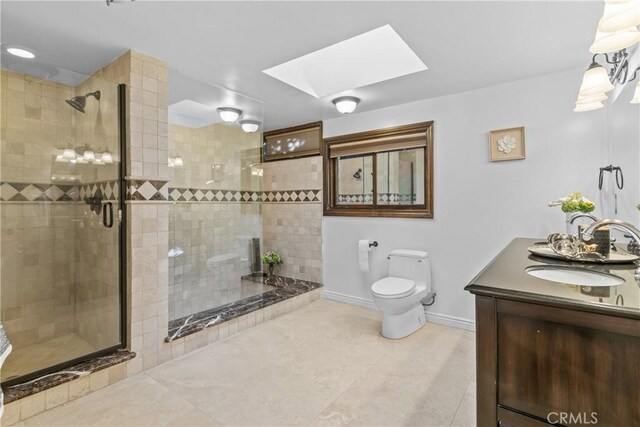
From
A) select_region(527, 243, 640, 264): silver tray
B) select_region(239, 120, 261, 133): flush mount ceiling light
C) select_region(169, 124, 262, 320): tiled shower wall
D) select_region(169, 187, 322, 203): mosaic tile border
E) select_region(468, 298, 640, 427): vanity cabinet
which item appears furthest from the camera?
select_region(239, 120, 261, 133): flush mount ceiling light

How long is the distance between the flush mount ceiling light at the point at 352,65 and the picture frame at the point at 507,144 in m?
0.91

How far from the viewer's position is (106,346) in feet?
7.04

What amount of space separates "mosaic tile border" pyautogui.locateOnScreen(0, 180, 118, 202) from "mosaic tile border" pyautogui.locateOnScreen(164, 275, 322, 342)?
114cm

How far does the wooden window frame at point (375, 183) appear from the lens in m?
3.03

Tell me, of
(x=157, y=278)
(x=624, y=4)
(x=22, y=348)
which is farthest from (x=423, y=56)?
(x=22, y=348)

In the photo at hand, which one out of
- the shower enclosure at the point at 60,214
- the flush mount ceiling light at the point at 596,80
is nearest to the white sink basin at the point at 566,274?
the flush mount ceiling light at the point at 596,80

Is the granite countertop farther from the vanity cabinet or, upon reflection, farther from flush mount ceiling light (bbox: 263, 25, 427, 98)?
flush mount ceiling light (bbox: 263, 25, 427, 98)

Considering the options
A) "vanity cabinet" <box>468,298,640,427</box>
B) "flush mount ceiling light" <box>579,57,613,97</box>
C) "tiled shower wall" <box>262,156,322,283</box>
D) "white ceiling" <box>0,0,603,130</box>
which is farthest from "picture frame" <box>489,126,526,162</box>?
"vanity cabinet" <box>468,298,640,427</box>

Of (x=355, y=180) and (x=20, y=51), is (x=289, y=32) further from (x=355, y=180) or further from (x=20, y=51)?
(x=355, y=180)

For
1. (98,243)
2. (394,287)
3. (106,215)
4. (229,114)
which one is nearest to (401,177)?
(394,287)

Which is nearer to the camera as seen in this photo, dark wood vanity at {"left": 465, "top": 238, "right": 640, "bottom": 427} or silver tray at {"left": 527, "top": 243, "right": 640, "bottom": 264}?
dark wood vanity at {"left": 465, "top": 238, "right": 640, "bottom": 427}

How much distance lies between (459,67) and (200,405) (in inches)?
115

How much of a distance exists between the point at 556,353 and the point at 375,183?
268 cm

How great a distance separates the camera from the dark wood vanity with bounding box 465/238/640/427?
83cm
